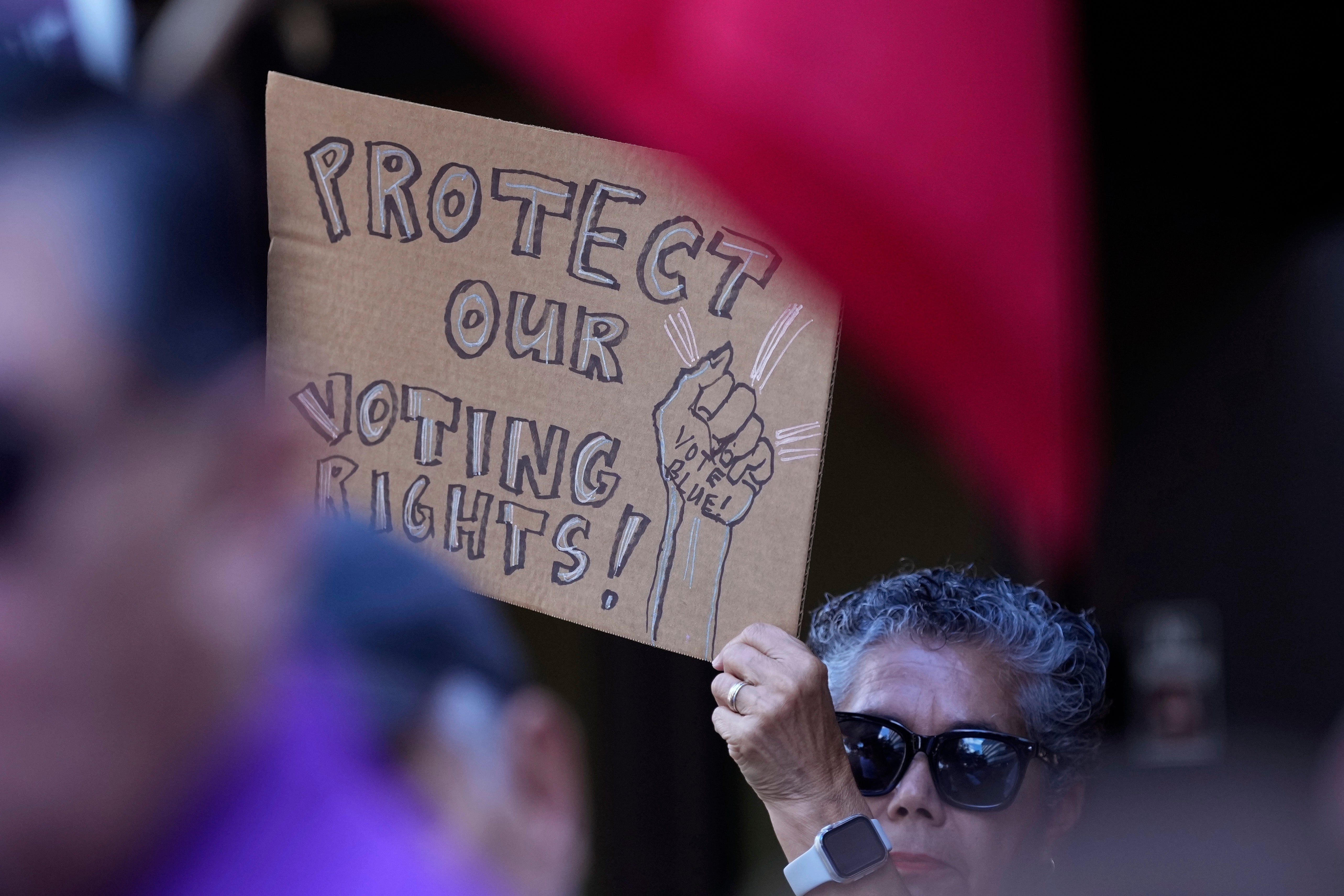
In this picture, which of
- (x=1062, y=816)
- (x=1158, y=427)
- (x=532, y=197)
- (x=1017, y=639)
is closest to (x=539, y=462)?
(x=532, y=197)

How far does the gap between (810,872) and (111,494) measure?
1048 millimetres

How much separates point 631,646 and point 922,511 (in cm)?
82

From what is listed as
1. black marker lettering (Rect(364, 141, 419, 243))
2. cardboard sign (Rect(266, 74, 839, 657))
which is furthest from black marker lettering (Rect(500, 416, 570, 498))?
black marker lettering (Rect(364, 141, 419, 243))

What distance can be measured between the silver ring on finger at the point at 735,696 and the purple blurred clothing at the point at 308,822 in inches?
31.2

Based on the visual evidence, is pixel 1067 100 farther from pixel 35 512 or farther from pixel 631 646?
pixel 35 512

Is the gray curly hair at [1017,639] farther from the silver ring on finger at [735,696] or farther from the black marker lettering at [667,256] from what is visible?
the black marker lettering at [667,256]

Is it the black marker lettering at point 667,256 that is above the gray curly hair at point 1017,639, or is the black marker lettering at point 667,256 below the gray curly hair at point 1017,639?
above

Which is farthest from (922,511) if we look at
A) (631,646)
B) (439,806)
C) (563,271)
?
(439,806)

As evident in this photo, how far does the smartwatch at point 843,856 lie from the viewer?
1364 mm

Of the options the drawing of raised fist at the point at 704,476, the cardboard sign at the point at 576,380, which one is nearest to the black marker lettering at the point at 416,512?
the cardboard sign at the point at 576,380

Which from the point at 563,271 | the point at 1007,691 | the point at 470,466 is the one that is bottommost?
the point at 1007,691

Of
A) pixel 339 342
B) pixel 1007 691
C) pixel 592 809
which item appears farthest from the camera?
pixel 592 809

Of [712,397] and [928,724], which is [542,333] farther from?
[928,724]

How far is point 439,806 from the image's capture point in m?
0.59
